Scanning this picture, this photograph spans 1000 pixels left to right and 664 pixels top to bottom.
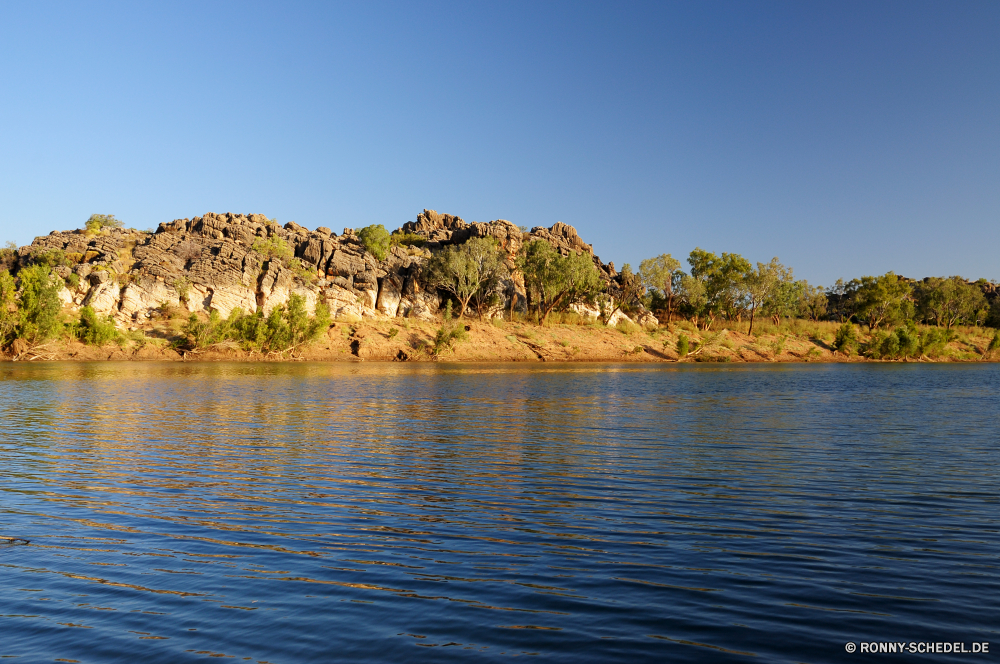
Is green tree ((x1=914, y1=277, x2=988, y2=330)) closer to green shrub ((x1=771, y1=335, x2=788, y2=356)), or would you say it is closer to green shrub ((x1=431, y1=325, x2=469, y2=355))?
green shrub ((x1=771, y1=335, x2=788, y2=356))

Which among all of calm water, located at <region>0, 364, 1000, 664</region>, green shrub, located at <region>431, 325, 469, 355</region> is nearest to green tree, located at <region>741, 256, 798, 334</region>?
green shrub, located at <region>431, 325, 469, 355</region>

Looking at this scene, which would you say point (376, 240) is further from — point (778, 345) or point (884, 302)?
point (884, 302)

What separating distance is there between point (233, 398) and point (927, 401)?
4172 centimetres

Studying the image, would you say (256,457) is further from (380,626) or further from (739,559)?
(739,559)

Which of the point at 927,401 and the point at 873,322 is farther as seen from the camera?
the point at 873,322

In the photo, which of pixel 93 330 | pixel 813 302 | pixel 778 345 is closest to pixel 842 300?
pixel 813 302

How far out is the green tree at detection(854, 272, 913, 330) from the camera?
127188mm

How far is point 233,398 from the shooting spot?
37188 mm

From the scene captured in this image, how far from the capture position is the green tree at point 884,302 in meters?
127

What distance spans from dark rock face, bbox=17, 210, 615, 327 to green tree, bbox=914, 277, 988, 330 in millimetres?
92878

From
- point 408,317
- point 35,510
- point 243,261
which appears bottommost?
point 35,510

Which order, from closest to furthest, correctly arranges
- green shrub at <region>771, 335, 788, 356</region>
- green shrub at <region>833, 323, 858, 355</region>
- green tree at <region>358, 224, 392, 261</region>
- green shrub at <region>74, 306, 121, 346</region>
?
green shrub at <region>74, 306, 121, 346</region> < green shrub at <region>771, 335, 788, 356</region> < green shrub at <region>833, 323, 858, 355</region> < green tree at <region>358, 224, 392, 261</region>

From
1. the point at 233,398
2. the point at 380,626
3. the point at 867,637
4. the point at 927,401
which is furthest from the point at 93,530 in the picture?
the point at 927,401

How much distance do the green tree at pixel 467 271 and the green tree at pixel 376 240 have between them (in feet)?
31.0
